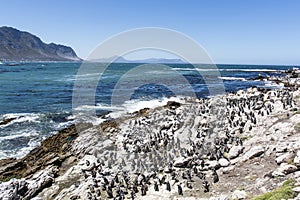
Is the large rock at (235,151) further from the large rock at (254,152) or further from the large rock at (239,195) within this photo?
the large rock at (239,195)

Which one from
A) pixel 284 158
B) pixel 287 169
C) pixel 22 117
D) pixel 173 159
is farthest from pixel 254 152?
pixel 22 117

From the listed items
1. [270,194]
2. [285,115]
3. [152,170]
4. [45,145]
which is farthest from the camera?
[45,145]

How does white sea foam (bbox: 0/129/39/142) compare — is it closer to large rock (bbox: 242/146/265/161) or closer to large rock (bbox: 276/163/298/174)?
large rock (bbox: 242/146/265/161)

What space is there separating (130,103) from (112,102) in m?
2.44

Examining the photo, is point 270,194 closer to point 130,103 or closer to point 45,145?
point 45,145

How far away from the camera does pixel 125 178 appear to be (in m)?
13.6

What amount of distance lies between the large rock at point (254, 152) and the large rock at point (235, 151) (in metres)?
0.46

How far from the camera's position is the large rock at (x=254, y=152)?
13805mm

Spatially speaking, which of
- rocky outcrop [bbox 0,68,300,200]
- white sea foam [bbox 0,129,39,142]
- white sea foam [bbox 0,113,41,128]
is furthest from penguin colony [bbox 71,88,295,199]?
white sea foam [bbox 0,113,41,128]

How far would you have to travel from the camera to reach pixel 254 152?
45.7 ft

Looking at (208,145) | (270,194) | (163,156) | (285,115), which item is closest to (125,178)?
(163,156)

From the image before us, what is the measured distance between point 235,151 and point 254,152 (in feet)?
3.45

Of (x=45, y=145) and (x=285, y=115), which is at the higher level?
(x=285, y=115)

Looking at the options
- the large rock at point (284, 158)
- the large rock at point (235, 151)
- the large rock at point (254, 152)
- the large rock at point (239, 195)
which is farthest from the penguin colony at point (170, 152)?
the large rock at point (284, 158)
